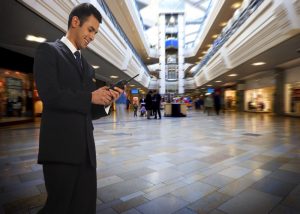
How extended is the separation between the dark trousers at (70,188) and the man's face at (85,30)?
2.58 feet

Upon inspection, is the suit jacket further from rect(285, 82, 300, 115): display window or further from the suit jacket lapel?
rect(285, 82, 300, 115): display window

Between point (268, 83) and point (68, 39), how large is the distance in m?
21.7

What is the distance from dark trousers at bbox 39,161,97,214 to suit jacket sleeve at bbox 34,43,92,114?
1.22ft

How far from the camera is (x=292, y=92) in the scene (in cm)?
1644

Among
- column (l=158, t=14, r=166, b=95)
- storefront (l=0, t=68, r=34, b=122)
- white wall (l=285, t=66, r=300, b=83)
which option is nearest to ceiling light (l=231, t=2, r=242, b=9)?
white wall (l=285, t=66, r=300, b=83)

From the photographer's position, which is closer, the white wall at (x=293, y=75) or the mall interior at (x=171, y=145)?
the mall interior at (x=171, y=145)

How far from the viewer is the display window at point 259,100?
69.8 feet

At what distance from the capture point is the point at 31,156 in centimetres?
480

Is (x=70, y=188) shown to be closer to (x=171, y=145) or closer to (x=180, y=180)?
(x=180, y=180)

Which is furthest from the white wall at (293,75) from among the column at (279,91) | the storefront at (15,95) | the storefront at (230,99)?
the storefront at (15,95)

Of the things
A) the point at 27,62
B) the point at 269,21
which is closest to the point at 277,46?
the point at 269,21

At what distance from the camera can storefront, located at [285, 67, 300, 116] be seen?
15941mm

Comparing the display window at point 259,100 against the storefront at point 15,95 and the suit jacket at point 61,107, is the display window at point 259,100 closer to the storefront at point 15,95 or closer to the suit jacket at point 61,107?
the storefront at point 15,95

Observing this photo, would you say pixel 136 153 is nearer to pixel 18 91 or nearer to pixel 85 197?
pixel 85 197
